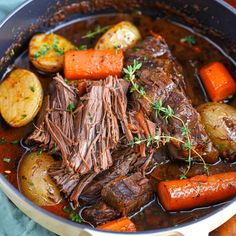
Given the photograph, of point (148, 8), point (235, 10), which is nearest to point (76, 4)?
point (148, 8)

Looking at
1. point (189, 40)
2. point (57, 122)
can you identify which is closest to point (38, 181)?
point (57, 122)

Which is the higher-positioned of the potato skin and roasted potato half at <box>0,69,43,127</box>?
roasted potato half at <box>0,69,43,127</box>

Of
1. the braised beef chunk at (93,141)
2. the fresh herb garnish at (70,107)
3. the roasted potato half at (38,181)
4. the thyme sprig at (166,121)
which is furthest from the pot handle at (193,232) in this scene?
→ the fresh herb garnish at (70,107)

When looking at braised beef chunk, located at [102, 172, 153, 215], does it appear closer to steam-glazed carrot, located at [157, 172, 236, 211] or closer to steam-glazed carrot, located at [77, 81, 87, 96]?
steam-glazed carrot, located at [157, 172, 236, 211]

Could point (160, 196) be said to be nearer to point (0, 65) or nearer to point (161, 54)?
point (161, 54)

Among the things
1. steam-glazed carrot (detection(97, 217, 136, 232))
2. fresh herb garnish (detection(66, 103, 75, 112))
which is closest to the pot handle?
steam-glazed carrot (detection(97, 217, 136, 232))
